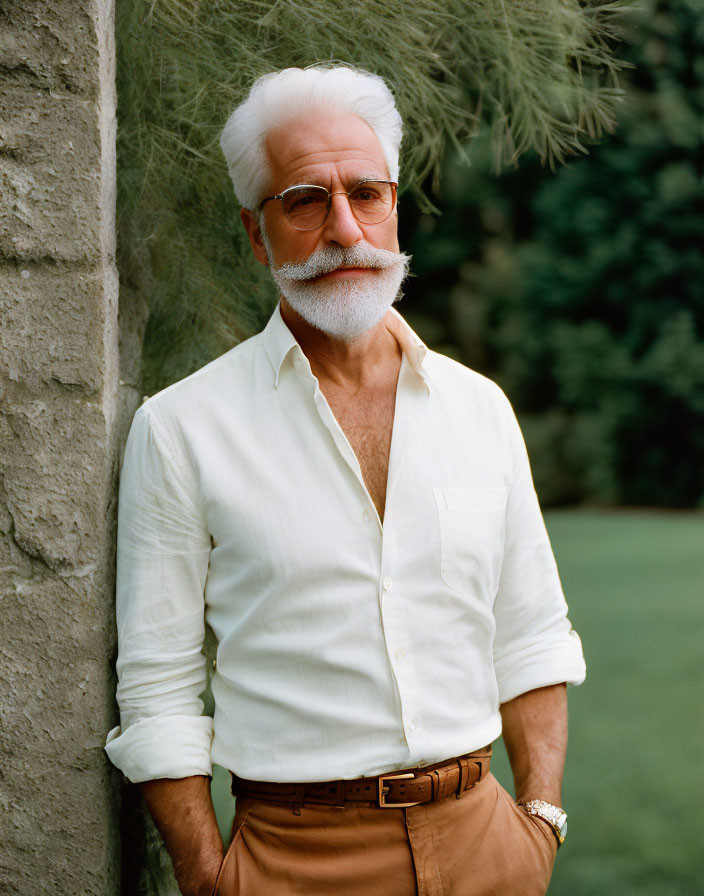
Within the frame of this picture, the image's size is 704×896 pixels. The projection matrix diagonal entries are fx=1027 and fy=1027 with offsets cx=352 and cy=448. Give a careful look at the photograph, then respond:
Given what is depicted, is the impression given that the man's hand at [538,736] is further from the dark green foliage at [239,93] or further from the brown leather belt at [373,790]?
the dark green foliage at [239,93]

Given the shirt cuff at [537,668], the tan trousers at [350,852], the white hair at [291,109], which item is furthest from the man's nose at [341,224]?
the tan trousers at [350,852]

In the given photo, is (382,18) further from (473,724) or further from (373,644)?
(473,724)

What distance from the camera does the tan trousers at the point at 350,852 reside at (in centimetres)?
158

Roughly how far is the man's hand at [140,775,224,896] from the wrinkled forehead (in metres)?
0.99

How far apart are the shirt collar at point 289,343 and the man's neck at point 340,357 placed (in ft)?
0.13

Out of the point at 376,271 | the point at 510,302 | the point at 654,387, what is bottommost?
the point at 654,387

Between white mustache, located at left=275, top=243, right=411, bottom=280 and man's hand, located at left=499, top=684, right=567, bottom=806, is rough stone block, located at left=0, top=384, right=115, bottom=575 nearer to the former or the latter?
white mustache, located at left=275, top=243, right=411, bottom=280

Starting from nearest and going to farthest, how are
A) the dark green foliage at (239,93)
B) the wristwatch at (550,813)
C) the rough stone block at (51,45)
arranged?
the rough stone block at (51,45), the wristwatch at (550,813), the dark green foliage at (239,93)

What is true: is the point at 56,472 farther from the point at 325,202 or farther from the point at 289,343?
the point at 325,202

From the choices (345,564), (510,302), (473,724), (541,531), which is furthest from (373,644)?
(510,302)

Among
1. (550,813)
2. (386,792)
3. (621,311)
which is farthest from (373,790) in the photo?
(621,311)

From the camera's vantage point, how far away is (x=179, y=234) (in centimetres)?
203

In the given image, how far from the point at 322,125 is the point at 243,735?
1.01m

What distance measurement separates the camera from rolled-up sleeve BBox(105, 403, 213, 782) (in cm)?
158
